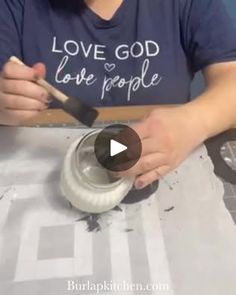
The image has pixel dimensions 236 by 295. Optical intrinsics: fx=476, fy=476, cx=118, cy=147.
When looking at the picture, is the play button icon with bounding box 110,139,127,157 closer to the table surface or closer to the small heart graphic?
the table surface

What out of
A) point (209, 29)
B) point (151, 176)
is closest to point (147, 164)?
point (151, 176)

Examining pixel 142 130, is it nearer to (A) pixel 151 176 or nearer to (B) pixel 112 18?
(A) pixel 151 176

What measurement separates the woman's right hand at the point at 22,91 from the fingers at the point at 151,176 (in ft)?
0.39

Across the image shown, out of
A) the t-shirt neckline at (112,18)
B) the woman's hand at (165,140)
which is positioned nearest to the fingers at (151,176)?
the woman's hand at (165,140)

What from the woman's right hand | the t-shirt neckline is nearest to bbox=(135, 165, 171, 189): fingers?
the woman's right hand

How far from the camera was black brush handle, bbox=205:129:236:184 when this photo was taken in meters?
0.51

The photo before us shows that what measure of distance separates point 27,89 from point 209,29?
28 cm

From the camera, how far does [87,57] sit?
63 cm

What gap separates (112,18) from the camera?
62cm

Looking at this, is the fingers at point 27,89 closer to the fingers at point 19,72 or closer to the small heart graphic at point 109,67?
the fingers at point 19,72

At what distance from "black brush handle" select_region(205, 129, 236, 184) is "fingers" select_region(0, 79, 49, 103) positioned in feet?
0.64

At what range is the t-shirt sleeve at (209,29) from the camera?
61 centimetres

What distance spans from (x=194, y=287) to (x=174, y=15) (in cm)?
37

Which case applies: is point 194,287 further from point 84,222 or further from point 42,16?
point 42,16
